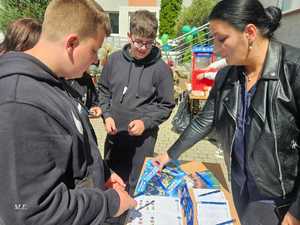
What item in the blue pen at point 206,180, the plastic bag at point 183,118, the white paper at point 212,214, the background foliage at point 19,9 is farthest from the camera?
the background foliage at point 19,9

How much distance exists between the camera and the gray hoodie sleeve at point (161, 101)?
8.36 ft

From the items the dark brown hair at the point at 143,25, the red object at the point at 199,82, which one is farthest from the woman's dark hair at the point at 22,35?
the red object at the point at 199,82

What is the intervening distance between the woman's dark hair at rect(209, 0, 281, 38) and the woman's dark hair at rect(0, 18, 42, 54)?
1211mm

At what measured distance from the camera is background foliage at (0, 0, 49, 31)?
785 cm

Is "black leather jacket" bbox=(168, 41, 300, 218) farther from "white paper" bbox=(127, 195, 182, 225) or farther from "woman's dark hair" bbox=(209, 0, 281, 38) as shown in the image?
"white paper" bbox=(127, 195, 182, 225)

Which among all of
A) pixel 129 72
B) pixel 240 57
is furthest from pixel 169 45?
pixel 240 57

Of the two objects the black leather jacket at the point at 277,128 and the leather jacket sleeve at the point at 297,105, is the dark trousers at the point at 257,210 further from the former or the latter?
the leather jacket sleeve at the point at 297,105

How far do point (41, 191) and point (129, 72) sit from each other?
1695mm

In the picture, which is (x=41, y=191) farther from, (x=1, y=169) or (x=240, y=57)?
(x=240, y=57)

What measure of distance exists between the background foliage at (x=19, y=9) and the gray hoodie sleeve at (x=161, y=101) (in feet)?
20.7

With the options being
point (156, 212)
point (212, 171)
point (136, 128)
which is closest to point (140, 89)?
point (136, 128)

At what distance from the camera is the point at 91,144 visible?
126cm

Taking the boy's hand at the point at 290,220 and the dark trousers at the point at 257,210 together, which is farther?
the dark trousers at the point at 257,210

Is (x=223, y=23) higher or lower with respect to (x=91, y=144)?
higher
